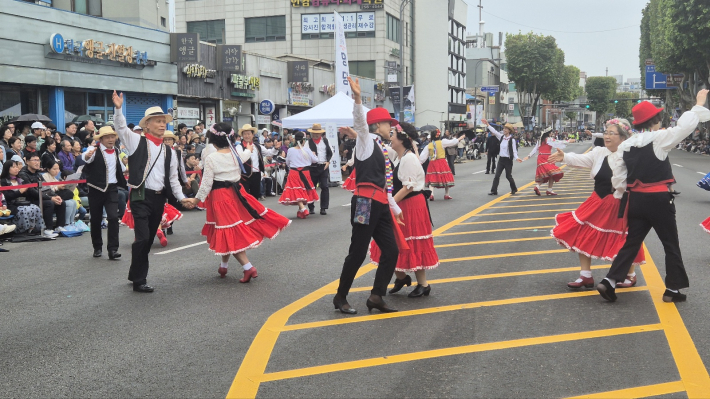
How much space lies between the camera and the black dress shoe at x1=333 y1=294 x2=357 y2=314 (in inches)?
249

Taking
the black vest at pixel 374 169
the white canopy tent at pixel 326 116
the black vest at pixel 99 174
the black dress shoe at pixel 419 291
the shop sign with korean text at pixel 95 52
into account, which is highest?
the shop sign with korean text at pixel 95 52

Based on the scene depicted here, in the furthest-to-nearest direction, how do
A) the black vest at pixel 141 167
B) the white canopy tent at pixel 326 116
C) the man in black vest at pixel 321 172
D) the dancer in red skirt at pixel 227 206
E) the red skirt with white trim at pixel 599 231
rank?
the white canopy tent at pixel 326 116 → the man in black vest at pixel 321 172 → the dancer in red skirt at pixel 227 206 → the black vest at pixel 141 167 → the red skirt with white trim at pixel 599 231

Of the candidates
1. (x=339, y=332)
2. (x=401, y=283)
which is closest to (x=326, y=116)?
(x=401, y=283)

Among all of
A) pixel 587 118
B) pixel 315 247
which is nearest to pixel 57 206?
pixel 315 247

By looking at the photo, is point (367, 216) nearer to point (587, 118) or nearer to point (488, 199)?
point (488, 199)

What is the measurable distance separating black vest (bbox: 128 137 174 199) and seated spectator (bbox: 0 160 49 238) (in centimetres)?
550

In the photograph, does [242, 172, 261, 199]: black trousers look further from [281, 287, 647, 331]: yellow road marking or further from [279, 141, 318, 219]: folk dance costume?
[281, 287, 647, 331]: yellow road marking

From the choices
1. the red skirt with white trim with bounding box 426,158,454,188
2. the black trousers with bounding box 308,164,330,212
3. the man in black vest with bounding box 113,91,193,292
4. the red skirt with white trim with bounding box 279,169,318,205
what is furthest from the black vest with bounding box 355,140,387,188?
the red skirt with white trim with bounding box 426,158,454,188

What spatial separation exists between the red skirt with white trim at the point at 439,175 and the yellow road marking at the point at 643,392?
516 inches

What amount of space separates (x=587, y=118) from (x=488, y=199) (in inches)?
7687

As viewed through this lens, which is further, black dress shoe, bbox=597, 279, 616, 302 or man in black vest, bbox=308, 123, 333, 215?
man in black vest, bbox=308, 123, 333, 215

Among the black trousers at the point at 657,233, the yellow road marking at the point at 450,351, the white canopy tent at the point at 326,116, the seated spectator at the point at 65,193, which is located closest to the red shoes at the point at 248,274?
the yellow road marking at the point at 450,351

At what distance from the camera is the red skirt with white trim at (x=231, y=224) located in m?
7.76

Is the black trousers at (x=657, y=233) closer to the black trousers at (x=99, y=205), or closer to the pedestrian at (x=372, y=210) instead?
the pedestrian at (x=372, y=210)
